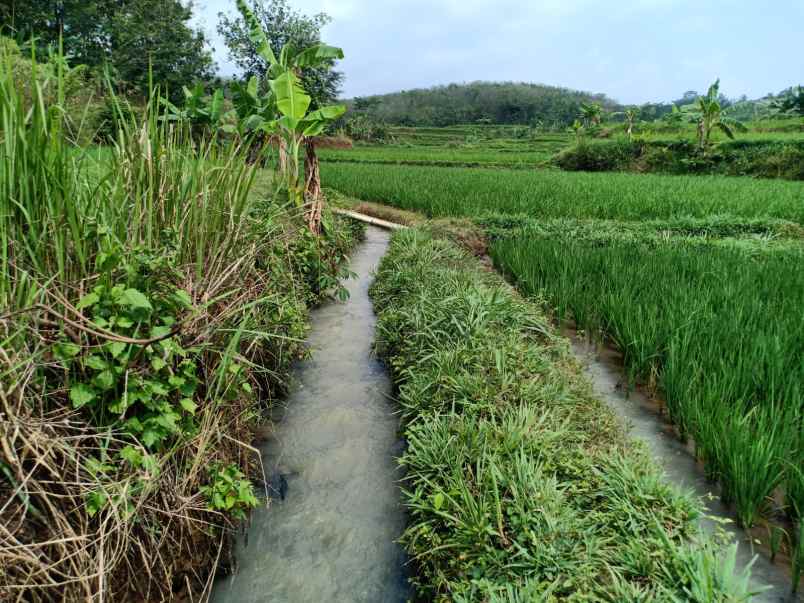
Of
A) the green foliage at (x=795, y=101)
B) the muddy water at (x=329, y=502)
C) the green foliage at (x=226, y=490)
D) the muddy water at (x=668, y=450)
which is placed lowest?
the muddy water at (x=329, y=502)

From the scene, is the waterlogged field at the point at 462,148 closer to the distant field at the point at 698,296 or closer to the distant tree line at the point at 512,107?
the distant tree line at the point at 512,107

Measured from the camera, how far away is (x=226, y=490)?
78.8 inches

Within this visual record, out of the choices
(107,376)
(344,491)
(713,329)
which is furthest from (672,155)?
(107,376)

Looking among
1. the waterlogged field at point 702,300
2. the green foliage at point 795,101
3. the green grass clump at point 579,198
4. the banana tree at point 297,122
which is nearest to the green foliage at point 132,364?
the waterlogged field at point 702,300

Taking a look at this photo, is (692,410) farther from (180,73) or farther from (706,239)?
(180,73)

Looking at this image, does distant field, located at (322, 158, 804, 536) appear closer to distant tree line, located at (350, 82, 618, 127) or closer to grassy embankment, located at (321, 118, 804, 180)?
grassy embankment, located at (321, 118, 804, 180)

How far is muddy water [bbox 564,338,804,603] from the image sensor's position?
1926 mm

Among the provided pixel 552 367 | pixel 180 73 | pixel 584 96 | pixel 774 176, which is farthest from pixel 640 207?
pixel 584 96

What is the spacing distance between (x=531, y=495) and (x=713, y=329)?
212 cm

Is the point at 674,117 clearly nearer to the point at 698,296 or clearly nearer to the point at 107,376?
the point at 698,296

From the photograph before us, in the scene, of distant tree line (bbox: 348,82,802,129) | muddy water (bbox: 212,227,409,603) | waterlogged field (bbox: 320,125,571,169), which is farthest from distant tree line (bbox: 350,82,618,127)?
muddy water (bbox: 212,227,409,603)

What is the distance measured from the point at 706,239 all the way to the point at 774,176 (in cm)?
1316

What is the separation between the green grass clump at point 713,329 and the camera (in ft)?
7.09

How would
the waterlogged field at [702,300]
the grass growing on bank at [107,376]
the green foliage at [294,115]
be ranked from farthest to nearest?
the green foliage at [294,115] < the waterlogged field at [702,300] < the grass growing on bank at [107,376]
